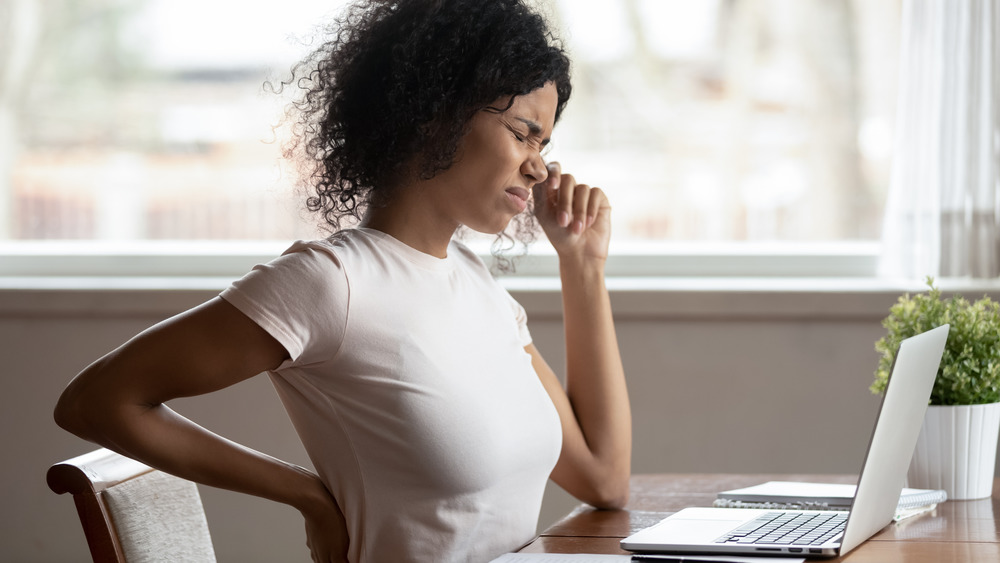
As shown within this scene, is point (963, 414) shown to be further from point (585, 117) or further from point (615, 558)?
point (585, 117)

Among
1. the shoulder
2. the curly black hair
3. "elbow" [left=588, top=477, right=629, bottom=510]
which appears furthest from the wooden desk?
the curly black hair

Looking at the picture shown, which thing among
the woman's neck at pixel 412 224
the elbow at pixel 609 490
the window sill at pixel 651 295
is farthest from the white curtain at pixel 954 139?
the woman's neck at pixel 412 224

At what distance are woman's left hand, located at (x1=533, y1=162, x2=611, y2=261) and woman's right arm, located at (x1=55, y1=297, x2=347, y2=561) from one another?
0.58 meters

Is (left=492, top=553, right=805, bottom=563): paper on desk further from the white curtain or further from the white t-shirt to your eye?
Answer: the white curtain

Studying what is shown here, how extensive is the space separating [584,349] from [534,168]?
1.08 feet

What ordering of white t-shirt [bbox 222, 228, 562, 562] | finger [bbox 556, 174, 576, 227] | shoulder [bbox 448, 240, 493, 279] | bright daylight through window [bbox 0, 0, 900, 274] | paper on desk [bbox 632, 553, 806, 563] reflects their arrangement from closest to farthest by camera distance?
paper on desk [bbox 632, 553, 806, 563], white t-shirt [bbox 222, 228, 562, 562], shoulder [bbox 448, 240, 493, 279], finger [bbox 556, 174, 576, 227], bright daylight through window [bbox 0, 0, 900, 274]

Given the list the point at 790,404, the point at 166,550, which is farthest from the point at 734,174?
the point at 166,550

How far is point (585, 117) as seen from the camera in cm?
267

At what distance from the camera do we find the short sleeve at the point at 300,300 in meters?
1.05

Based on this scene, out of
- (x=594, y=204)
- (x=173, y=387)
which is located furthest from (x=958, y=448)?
(x=173, y=387)

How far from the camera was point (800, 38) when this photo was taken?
2590 mm

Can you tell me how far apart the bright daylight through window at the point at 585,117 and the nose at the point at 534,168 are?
128cm

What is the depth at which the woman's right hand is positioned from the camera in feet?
3.72

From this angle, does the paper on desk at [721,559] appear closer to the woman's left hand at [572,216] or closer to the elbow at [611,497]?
the elbow at [611,497]
